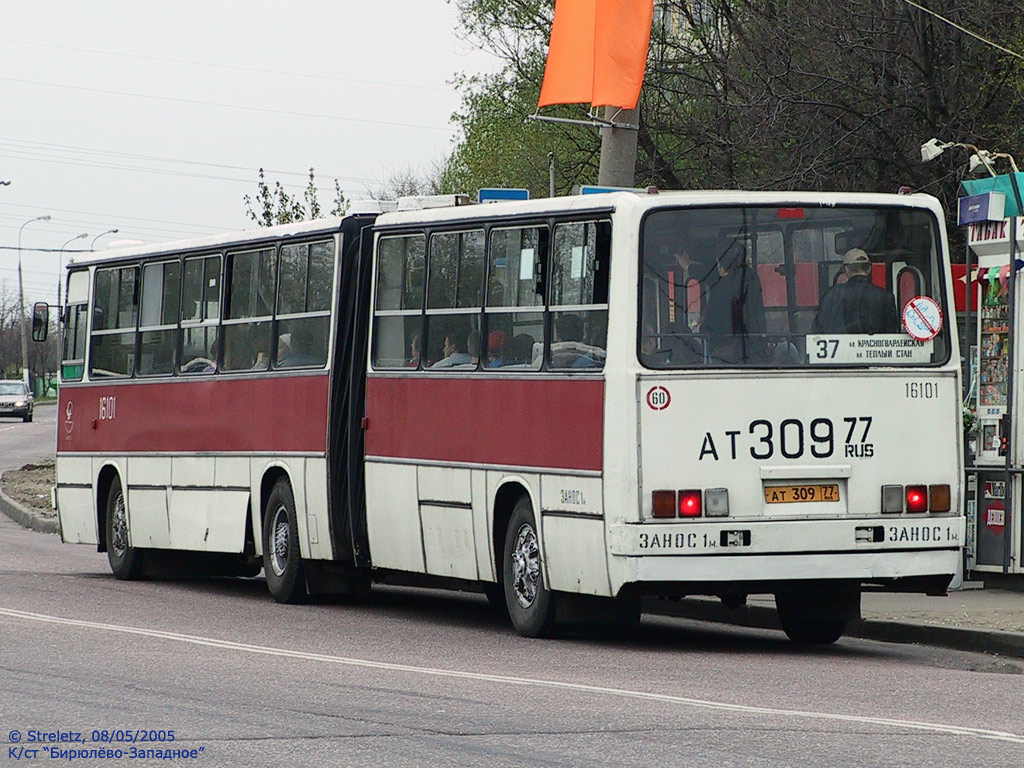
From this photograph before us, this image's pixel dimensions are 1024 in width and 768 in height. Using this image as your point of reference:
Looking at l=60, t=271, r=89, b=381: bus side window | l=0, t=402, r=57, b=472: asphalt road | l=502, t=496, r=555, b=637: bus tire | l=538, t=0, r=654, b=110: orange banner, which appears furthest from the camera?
l=0, t=402, r=57, b=472: asphalt road

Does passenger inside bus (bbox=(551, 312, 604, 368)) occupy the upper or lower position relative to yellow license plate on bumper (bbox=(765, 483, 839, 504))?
upper

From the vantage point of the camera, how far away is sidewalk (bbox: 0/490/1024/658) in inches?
526

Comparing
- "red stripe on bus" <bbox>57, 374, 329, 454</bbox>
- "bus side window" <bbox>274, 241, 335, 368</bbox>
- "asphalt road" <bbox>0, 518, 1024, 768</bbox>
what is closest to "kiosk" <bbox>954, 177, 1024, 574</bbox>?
"asphalt road" <bbox>0, 518, 1024, 768</bbox>

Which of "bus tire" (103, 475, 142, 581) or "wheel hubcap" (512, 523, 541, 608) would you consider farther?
"bus tire" (103, 475, 142, 581)

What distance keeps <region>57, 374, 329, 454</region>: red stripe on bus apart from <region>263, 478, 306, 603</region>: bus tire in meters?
0.41

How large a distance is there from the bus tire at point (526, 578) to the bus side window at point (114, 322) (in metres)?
6.98

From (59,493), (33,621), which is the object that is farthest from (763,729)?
(59,493)

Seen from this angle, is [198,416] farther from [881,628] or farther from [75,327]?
[881,628]

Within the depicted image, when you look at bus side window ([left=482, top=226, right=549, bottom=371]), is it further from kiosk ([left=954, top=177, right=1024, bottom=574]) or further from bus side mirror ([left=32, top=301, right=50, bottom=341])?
bus side mirror ([left=32, top=301, right=50, bottom=341])

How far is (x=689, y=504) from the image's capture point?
12523mm

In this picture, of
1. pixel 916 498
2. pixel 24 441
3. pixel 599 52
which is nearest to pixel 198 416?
pixel 599 52

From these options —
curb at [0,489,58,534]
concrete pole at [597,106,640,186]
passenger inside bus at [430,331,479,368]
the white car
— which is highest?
concrete pole at [597,106,640,186]

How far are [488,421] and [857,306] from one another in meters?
2.65

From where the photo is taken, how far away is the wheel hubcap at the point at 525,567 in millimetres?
13594
